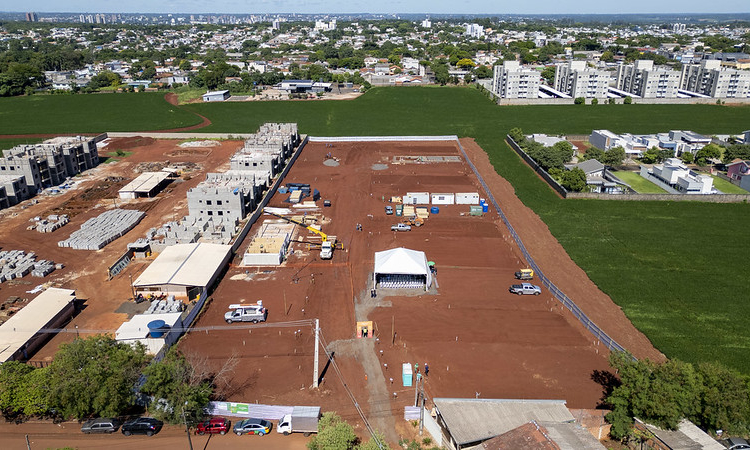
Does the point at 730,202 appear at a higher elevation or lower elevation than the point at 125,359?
lower

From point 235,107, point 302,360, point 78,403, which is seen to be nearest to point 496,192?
point 302,360

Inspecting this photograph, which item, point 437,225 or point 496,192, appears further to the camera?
point 496,192

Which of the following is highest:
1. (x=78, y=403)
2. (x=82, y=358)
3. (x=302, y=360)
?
(x=82, y=358)

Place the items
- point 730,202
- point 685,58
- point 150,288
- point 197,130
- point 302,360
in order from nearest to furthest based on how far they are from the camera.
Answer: point 302,360 < point 150,288 < point 730,202 < point 197,130 < point 685,58

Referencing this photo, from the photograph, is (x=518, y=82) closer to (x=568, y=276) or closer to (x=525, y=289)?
(x=568, y=276)

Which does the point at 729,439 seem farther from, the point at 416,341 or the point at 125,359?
the point at 125,359

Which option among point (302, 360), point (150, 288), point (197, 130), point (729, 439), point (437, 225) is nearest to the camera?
point (729, 439)
